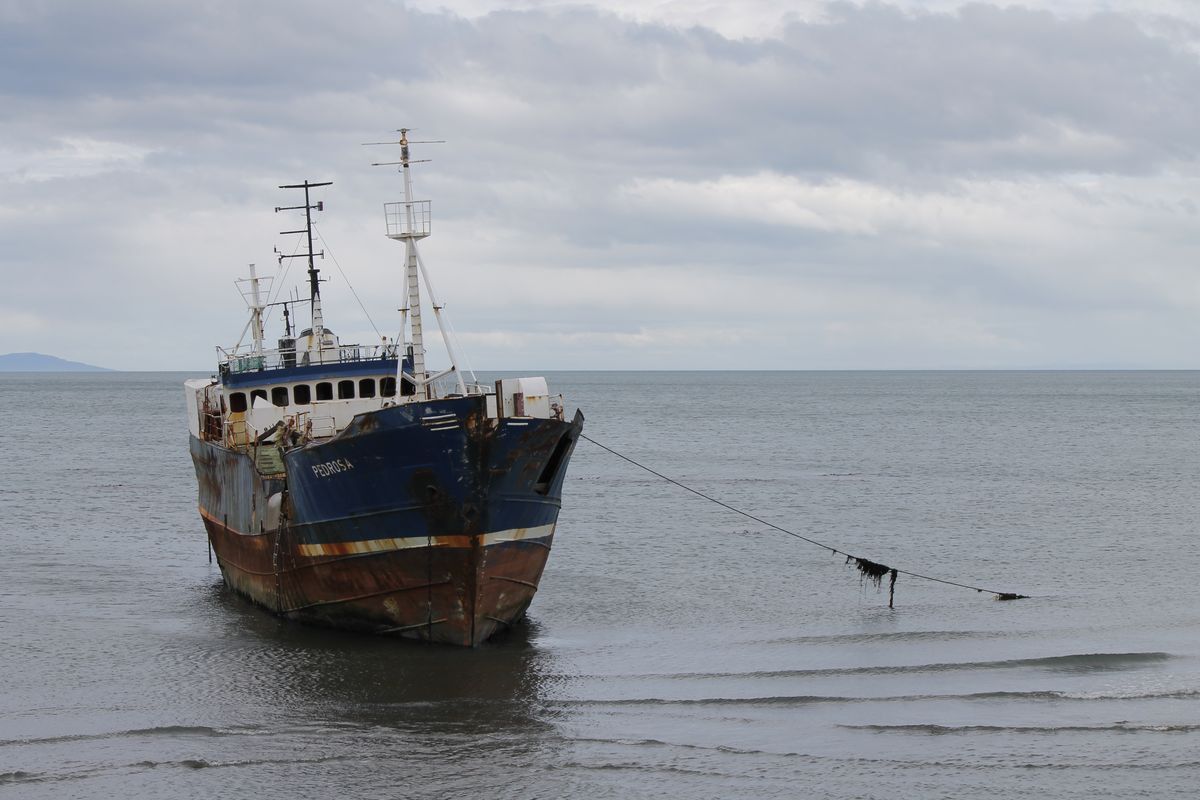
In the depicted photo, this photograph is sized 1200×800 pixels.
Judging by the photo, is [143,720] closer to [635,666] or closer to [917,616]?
[635,666]

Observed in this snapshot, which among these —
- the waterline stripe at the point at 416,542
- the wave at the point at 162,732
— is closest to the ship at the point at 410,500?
the waterline stripe at the point at 416,542

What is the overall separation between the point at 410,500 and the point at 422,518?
41 cm

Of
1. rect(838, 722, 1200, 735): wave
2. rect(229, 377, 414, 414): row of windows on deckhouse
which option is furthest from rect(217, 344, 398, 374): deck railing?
rect(838, 722, 1200, 735): wave

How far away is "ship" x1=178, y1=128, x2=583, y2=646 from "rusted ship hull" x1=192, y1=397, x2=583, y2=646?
27 mm

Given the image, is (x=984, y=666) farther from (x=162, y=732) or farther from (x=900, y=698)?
(x=162, y=732)

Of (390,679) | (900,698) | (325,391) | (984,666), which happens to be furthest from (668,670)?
(325,391)

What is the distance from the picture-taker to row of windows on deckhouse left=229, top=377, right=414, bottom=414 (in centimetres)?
3167

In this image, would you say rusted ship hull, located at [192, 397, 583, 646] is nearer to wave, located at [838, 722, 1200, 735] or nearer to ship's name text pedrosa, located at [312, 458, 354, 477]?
ship's name text pedrosa, located at [312, 458, 354, 477]

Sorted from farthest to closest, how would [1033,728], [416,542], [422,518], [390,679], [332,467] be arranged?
[332,467] < [416,542] < [422,518] < [390,679] < [1033,728]

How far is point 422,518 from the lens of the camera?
25109 mm

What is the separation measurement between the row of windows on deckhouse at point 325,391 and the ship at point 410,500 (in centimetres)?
55

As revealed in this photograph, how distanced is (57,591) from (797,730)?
69.9 feet

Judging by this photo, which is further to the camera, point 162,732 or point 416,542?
point 416,542

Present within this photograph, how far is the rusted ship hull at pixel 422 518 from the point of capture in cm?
2458
